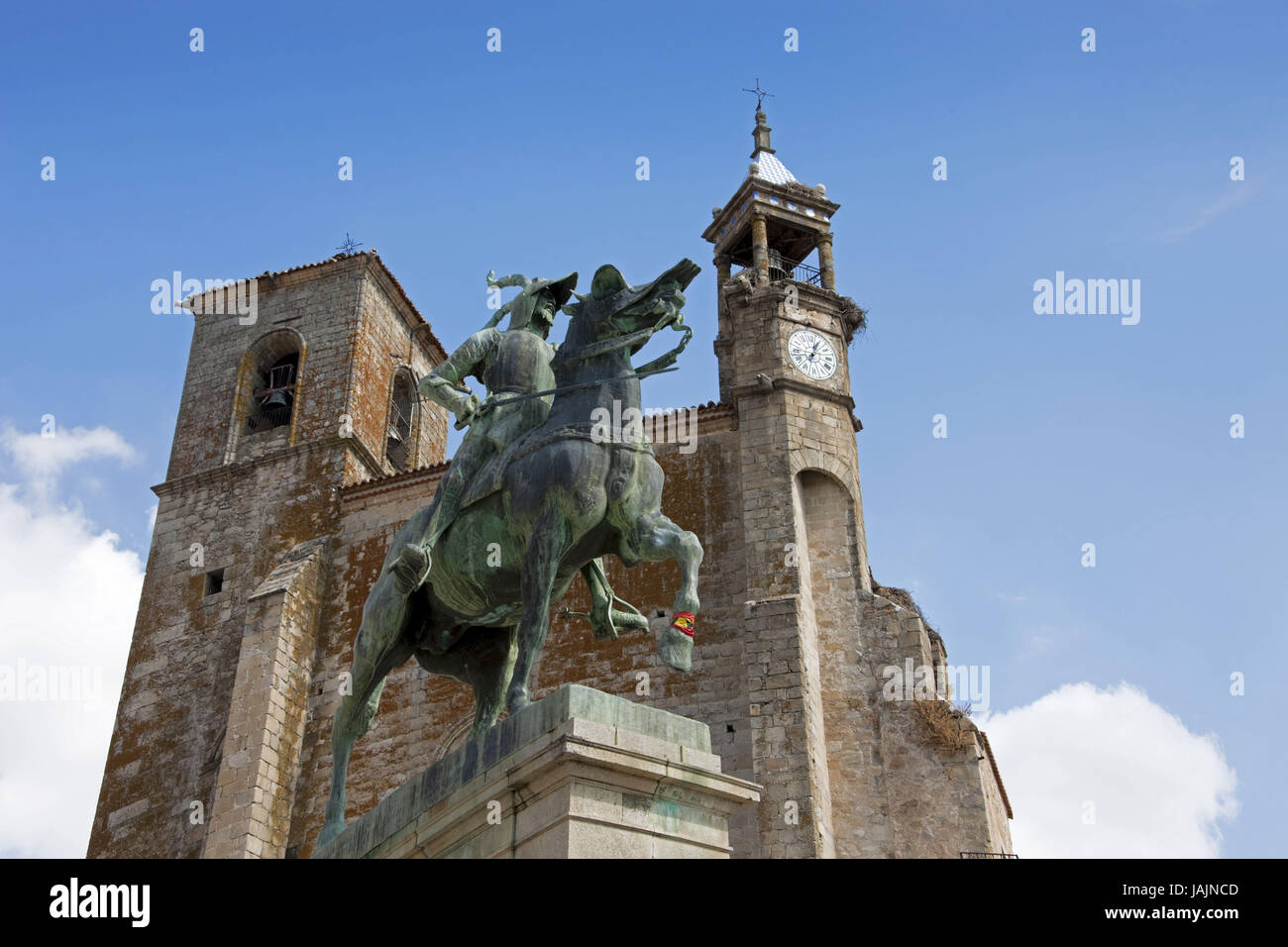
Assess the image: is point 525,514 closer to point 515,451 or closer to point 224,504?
point 515,451

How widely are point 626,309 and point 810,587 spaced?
1227cm

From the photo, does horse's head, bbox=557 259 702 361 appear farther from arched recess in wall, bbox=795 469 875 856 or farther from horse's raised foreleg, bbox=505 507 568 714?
arched recess in wall, bbox=795 469 875 856

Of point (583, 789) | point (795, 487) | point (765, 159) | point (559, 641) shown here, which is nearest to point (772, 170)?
point (765, 159)

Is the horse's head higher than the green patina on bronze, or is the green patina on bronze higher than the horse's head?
the horse's head

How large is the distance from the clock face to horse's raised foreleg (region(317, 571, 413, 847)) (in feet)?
46.1

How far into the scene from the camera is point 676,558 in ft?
26.1

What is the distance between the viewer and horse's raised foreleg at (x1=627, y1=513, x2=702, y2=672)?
7703mm

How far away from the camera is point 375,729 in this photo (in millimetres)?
21859

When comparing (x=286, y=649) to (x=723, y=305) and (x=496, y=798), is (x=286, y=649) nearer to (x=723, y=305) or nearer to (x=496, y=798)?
(x=723, y=305)

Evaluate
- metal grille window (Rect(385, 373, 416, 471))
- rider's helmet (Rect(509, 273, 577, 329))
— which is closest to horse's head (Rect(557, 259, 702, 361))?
rider's helmet (Rect(509, 273, 577, 329))

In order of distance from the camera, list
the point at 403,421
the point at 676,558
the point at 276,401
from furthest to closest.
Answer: the point at 403,421, the point at 276,401, the point at 676,558
